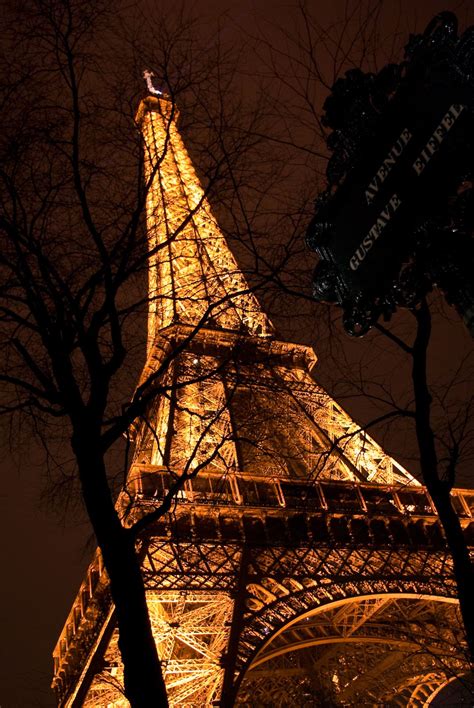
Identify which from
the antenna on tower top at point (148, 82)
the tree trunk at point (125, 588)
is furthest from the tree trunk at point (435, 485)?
the antenna on tower top at point (148, 82)

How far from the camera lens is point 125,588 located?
6.15 meters

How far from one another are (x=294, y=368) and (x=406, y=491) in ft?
20.4

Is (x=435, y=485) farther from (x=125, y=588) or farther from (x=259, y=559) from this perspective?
(x=259, y=559)

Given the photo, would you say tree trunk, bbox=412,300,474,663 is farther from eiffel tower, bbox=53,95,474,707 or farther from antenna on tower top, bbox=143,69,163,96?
antenna on tower top, bbox=143,69,163,96

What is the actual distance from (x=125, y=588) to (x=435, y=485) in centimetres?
315

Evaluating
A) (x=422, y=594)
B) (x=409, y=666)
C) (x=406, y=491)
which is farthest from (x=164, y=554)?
(x=409, y=666)

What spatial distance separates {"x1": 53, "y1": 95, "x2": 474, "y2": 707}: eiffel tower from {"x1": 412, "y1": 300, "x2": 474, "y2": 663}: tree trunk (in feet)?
9.32

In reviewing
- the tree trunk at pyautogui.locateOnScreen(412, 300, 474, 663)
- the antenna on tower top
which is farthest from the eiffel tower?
the tree trunk at pyautogui.locateOnScreen(412, 300, 474, 663)

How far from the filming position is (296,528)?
17984mm

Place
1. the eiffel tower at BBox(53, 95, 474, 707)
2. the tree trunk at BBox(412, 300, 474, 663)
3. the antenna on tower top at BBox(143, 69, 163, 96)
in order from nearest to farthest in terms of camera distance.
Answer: the tree trunk at BBox(412, 300, 474, 663) < the antenna on tower top at BBox(143, 69, 163, 96) < the eiffel tower at BBox(53, 95, 474, 707)

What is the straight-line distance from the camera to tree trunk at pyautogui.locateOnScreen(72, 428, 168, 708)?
5703mm

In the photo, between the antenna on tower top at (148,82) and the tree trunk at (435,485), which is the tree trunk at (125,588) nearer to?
the tree trunk at (435,485)

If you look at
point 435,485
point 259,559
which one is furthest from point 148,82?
point 259,559

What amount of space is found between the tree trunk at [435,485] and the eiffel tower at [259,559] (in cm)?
284
